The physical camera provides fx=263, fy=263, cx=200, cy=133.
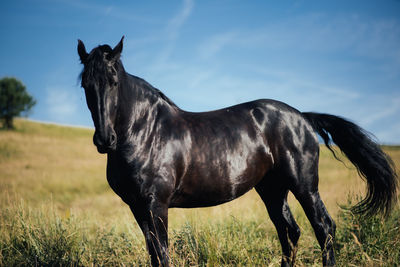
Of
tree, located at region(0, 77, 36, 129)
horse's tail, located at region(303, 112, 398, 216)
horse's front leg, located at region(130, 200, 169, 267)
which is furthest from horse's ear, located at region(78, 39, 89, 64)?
tree, located at region(0, 77, 36, 129)

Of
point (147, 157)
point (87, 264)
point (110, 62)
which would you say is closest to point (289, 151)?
point (147, 157)

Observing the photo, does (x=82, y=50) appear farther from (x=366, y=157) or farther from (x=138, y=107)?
(x=366, y=157)

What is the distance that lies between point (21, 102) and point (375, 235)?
5944cm

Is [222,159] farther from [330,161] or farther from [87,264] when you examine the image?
[330,161]

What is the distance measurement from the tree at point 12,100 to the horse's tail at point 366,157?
54034mm

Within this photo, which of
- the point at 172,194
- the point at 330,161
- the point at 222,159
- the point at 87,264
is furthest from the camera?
the point at 330,161

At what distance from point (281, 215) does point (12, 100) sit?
192 feet

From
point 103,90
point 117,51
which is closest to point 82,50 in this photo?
point 117,51

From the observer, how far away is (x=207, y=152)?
3.18m

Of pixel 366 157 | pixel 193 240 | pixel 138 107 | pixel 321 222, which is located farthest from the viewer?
pixel 193 240

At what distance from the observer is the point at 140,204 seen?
2.90m

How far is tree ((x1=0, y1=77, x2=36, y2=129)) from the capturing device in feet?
156

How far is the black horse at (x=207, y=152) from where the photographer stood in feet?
9.26

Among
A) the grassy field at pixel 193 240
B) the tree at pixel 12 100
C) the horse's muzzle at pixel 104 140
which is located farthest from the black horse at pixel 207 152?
the tree at pixel 12 100
